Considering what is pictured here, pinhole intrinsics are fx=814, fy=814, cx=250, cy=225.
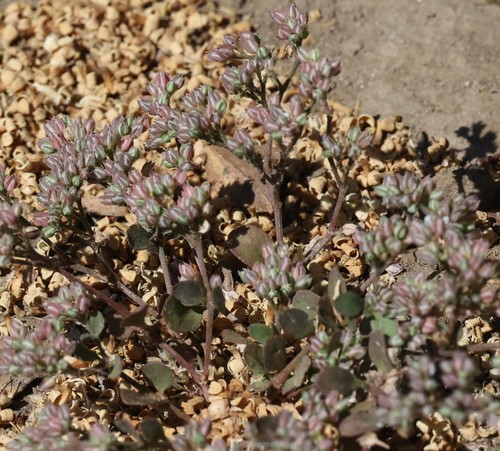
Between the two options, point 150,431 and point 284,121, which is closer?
point 150,431

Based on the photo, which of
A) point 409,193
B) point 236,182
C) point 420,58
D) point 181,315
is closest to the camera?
point 409,193

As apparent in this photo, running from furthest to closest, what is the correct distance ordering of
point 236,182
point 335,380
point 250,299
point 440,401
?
1. point 236,182
2. point 250,299
3. point 335,380
4. point 440,401

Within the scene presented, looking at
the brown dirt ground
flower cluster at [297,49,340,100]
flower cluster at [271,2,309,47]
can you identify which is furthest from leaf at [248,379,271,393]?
the brown dirt ground

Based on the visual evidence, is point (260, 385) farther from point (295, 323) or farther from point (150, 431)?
point (150, 431)

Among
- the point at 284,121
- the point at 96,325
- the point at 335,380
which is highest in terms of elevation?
the point at 284,121

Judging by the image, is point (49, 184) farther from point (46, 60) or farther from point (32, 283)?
point (46, 60)

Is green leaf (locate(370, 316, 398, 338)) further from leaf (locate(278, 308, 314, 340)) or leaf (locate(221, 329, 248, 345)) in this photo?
leaf (locate(221, 329, 248, 345))

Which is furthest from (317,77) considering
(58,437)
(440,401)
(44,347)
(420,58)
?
(420,58)
